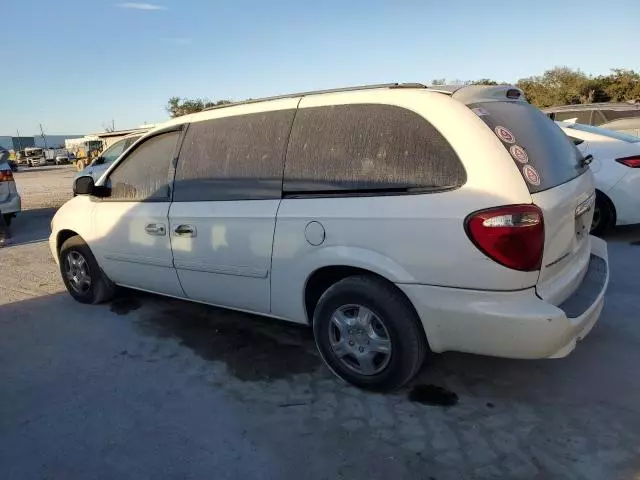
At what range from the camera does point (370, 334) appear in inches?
116

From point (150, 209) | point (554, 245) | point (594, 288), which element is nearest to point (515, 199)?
point (554, 245)

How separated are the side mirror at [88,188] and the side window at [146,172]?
0.08 meters

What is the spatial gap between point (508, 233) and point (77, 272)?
4112mm

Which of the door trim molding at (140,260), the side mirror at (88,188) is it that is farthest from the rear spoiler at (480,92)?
the side mirror at (88,188)

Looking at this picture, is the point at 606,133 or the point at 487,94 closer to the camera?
the point at 487,94

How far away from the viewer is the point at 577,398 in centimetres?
290

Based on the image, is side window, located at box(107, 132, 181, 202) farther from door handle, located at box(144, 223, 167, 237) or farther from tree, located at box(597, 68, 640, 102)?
tree, located at box(597, 68, 640, 102)

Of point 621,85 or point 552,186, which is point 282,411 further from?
point 621,85

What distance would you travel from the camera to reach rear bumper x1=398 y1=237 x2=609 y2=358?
2.50 meters

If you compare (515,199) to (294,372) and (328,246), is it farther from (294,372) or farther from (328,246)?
(294,372)

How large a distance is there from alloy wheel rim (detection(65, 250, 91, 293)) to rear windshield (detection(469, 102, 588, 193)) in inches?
151

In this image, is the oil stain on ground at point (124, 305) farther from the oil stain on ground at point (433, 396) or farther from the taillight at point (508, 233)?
the taillight at point (508, 233)

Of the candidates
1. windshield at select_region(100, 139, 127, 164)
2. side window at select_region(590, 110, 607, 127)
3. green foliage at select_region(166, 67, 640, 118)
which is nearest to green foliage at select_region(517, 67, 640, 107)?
green foliage at select_region(166, 67, 640, 118)

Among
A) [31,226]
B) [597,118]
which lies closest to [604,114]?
[597,118]
